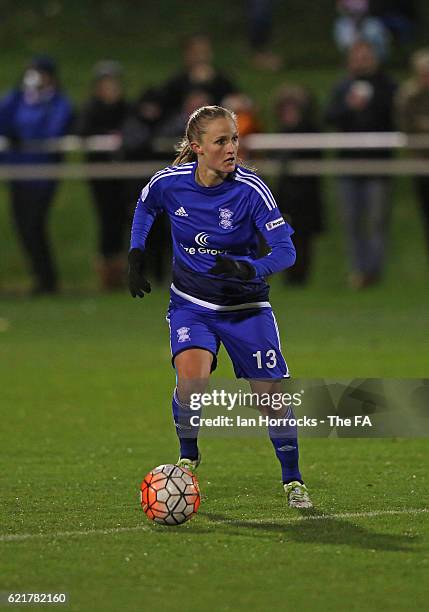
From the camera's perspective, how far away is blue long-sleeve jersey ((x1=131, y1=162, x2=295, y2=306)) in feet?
26.3

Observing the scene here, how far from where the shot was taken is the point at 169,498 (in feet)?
24.0

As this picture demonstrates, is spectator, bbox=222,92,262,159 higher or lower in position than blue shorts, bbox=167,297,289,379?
higher

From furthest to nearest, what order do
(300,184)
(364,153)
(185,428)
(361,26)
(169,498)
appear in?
1. (361,26)
2. (300,184)
3. (364,153)
4. (185,428)
5. (169,498)

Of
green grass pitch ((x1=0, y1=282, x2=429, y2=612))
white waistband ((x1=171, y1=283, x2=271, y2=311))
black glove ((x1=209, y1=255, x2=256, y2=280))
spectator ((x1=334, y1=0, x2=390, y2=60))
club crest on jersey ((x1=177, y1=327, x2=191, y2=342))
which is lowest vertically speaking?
green grass pitch ((x1=0, y1=282, x2=429, y2=612))

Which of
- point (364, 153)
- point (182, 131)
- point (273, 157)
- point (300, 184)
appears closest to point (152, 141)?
point (182, 131)

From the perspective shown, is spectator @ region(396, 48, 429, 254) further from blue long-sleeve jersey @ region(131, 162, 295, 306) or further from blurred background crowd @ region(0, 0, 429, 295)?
blue long-sleeve jersey @ region(131, 162, 295, 306)

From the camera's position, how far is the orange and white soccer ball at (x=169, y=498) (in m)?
7.32

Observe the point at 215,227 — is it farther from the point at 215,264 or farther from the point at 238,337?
the point at 238,337

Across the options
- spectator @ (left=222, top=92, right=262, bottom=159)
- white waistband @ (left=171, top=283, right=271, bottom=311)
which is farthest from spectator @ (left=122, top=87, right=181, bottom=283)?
white waistband @ (left=171, top=283, right=271, bottom=311)

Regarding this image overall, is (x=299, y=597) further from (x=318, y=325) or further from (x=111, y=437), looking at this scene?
(x=318, y=325)

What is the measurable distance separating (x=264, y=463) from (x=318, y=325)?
711cm

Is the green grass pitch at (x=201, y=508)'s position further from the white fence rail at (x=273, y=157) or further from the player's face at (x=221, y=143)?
the white fence rail at (x=273, y=157)

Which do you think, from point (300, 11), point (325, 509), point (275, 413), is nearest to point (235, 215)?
point (275, 413)

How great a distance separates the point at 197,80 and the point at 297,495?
10.7 m
